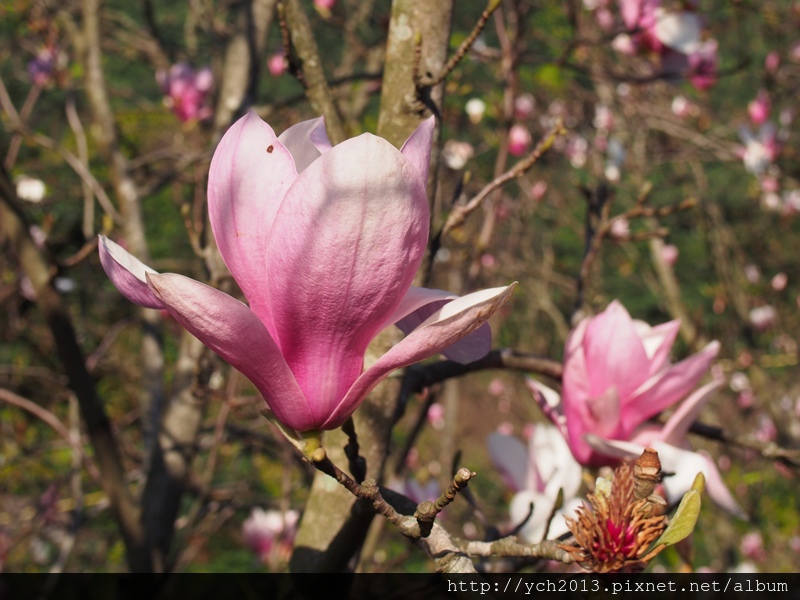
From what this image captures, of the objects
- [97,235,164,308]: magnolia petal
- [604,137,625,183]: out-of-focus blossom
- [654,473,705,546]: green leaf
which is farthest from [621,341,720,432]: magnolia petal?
[604,137,625,183]: out-of-focus blossom

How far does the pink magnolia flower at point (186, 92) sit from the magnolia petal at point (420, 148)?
2.64 meters

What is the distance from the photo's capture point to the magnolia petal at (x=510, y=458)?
1123 millimetres

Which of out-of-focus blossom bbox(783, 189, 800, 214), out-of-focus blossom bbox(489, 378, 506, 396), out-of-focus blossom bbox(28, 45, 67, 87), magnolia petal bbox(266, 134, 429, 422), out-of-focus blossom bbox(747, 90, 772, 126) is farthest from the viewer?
out-of-focus blossom bbox(489, 378, 506, 396)

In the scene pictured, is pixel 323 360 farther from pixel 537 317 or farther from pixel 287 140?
pixel 537 317

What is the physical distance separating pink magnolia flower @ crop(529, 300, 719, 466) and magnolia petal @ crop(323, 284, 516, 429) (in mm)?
353

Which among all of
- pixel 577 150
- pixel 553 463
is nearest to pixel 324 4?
pixel 577 150

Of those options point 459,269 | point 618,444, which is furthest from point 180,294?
point 459,269

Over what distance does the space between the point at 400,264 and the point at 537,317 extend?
467 cm

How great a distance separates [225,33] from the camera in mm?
2559

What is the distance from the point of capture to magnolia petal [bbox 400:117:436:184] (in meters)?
0.54

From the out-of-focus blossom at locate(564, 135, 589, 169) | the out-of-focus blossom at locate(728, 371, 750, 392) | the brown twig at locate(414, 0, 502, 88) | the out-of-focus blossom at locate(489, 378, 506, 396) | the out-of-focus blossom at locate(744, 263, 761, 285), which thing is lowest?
the out-of-focus blossom at locate(489, 378, 506, 396)

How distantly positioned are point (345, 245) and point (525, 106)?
3.97 m

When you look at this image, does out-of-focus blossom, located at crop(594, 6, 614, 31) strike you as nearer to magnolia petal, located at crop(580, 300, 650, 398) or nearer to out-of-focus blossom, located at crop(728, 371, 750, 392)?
out-of-focus blossom, located at crop(728, 371, 750, 392)

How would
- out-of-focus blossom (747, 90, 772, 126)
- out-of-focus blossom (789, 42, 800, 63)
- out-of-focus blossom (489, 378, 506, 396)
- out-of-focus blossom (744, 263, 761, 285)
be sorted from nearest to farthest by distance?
1. out-of-focus blossom (747, 90, 772, 126)
2. out-of-focus blossom (789, 42, 800, 63)
3. out-of-focus blossom (744, 263, 761, 285)
4. out-of-focus blossom (489, 378, 506, 396)
